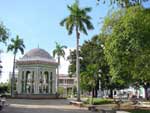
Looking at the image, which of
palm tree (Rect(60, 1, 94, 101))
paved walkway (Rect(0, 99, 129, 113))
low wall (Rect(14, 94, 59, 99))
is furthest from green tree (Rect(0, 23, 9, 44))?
low wall (Rect(14, 94, 59, 99))

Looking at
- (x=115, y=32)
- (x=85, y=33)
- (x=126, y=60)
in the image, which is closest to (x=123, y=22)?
(x=115, y=32)

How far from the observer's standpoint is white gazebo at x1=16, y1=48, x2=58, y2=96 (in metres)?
70.6

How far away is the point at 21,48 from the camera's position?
75.4 m

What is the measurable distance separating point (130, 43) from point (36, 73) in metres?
45.6

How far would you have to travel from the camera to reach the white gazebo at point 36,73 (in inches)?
2781

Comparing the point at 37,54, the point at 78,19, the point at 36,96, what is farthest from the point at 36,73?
the point at 78,19

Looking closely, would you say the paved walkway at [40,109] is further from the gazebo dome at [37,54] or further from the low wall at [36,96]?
the gazebo dome at [37,54]

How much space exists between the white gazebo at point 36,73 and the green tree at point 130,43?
4079 cm

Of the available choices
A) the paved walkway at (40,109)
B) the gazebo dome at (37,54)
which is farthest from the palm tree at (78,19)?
the gazebo dome at (37,54)

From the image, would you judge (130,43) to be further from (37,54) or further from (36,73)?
(37,54)

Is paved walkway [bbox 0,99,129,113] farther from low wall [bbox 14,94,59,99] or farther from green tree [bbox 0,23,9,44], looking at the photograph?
low wall [bbox 14,94,59,99]

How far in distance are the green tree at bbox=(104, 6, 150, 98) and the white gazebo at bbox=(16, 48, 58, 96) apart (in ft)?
134

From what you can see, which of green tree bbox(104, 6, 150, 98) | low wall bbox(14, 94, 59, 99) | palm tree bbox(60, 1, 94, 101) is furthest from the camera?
low wall bbox(14, 94, 59, 99)

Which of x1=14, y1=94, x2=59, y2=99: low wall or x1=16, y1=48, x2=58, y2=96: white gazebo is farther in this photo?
x1=16, y1=48, x2=58, y2=96: white gazebo
